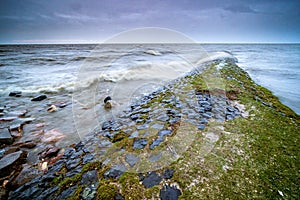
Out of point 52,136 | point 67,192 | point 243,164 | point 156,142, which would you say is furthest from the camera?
point 52,136

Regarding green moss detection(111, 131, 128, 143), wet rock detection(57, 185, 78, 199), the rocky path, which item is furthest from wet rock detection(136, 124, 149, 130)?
wet rock detection(57, 185, 78, 199)

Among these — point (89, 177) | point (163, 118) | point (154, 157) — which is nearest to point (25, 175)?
point (89, 177)

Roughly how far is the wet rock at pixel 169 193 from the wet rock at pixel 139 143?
1.18 meters

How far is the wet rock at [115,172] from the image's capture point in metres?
2.68

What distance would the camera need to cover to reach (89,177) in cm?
272

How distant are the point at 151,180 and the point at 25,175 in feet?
10.3

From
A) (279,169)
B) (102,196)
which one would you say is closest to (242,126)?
(279,169)

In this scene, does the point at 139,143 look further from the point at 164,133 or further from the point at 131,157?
the point at 164,133

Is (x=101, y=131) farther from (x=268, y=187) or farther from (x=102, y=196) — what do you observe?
(x=268, y=187)

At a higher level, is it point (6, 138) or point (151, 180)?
point (151, 180)

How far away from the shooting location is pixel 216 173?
8.68 feet

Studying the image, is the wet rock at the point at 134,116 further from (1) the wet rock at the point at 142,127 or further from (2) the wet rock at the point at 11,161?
(2) the wet rock at the point at 11,161

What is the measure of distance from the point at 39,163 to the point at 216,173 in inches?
173

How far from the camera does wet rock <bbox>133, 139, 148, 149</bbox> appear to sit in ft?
11.3
